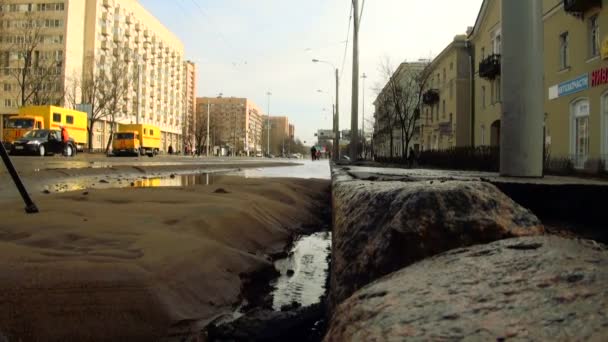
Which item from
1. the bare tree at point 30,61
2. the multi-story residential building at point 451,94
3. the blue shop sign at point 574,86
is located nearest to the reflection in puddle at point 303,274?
the blue shop sign at point 574,86

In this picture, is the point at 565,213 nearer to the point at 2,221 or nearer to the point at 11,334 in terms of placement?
the point at 11,334

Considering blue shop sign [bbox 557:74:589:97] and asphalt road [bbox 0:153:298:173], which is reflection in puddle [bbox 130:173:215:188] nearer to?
asphalt road [bbox 0:153:298:173]

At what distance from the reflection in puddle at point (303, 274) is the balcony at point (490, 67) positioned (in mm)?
26832

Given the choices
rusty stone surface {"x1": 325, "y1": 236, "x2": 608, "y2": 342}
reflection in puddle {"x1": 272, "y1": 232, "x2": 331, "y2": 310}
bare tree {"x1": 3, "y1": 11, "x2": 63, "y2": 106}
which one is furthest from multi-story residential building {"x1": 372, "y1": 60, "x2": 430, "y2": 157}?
rusty stone surface {"x1": 325, "y1": 236, "x2": 608, "y2": 342}

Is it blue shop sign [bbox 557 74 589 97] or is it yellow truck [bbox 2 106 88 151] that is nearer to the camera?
blue shop sign [bbox 557 74 589 97]

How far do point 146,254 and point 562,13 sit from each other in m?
23.0

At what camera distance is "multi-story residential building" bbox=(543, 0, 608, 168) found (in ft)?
60.4

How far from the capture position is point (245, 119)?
4934 inches

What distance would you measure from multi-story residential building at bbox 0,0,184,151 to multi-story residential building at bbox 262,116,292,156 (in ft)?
109

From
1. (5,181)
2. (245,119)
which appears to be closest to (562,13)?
(5,181)

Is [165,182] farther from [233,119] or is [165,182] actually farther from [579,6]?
[233,119]

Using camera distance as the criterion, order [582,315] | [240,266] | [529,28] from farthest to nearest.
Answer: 1. [529,28]
2. [240,266]
3. [582,315]

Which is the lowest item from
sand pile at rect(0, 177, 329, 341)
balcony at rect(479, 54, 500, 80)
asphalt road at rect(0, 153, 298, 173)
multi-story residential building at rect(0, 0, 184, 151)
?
sand pile at rect(0, 177, 329, 341)

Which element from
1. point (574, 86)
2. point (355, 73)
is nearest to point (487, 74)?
point (574, 86)
